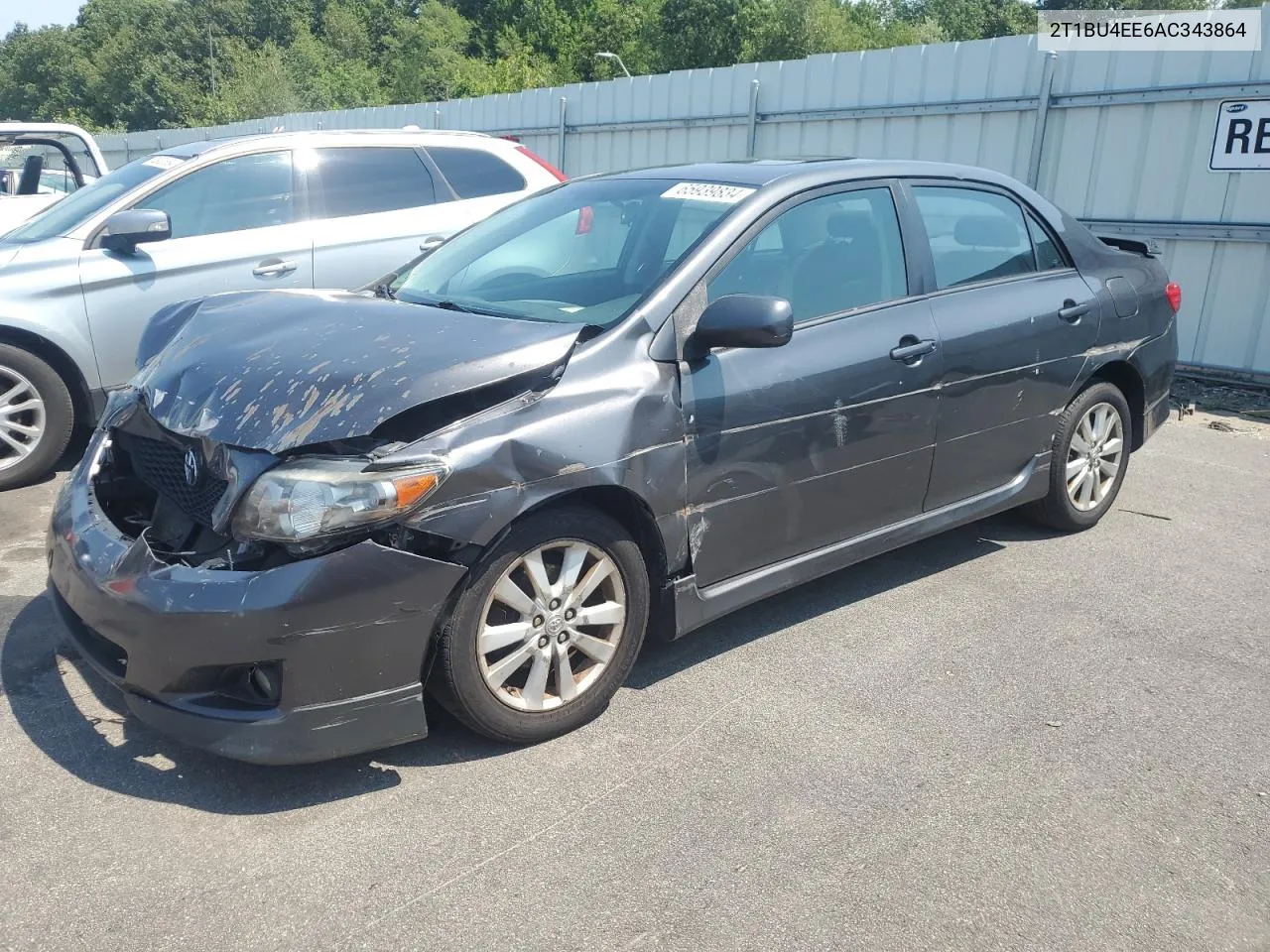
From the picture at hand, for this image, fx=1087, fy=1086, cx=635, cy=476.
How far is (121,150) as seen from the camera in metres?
24.2

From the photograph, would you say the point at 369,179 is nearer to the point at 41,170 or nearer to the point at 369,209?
the point at 369,209

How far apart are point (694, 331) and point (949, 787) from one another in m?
1.55

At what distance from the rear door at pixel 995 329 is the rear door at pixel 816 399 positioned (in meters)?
0.17

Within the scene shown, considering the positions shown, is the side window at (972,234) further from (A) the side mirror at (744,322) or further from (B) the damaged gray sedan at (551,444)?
(A) the side mirror at (744,322)

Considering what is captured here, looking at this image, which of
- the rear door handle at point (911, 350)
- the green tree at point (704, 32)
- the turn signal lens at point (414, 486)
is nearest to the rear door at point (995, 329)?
the rear door handle at point (911, 350)

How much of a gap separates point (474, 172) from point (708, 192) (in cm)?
351

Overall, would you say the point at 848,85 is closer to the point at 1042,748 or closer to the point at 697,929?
the point at 1042,748

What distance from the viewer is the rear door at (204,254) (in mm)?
5770

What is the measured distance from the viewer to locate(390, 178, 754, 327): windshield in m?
3.69

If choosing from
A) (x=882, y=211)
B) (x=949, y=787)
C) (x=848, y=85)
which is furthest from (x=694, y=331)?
(x=848, y=85)

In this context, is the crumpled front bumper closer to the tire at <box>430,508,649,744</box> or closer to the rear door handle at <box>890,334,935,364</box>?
the tire at <box>430,508,649,744</box>

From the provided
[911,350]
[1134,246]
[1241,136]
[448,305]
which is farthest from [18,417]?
[1241,136]

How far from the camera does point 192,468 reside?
3133mm

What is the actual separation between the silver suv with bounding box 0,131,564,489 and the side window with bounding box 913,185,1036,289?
335 centimetres
